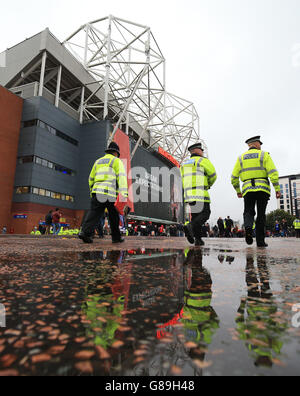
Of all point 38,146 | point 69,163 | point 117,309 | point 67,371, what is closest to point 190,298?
point 117,309

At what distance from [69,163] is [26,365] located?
27.5 metres

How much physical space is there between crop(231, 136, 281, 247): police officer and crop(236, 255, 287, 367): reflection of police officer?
338 cm

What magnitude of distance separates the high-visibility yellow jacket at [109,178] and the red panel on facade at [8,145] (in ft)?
68.9

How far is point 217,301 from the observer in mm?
784

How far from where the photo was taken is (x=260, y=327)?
0.55 metres

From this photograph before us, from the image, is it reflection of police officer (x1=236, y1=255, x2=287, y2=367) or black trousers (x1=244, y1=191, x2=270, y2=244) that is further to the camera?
black trousers (x1=244, y1=191, x2=270, y2=244)

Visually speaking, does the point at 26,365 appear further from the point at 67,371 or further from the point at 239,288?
the point at 239,288

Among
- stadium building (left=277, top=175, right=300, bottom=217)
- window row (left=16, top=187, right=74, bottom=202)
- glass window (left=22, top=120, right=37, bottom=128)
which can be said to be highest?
stadium building (left=277, top=175, right=300, bottom=217)

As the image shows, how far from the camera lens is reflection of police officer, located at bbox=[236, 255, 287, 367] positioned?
0.43 metres

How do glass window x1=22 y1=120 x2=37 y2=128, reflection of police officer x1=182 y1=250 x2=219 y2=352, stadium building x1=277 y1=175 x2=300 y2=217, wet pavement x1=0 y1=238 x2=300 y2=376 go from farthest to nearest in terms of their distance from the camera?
stadium building x1=277 y1=175 x2=300 y2=217, glass window x1=22 y1=120 x2=37 y2=128, reflection of police officer x1=182 y1=250 x2=219 y2=352, wet pavement x1=0 y1=238 x2=300 y2=376

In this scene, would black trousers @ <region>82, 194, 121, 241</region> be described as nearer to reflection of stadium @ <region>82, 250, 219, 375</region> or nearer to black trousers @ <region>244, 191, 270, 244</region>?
black trousers @ <region>244, 191, 270, 244</region>

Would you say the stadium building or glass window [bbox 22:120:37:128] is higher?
the stadium building

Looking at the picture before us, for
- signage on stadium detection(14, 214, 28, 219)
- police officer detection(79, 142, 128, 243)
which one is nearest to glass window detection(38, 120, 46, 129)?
signage on stadium detection(14, 214, 28, 219)

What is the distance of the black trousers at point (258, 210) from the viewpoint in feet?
13.1
